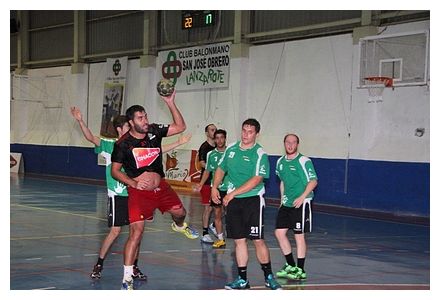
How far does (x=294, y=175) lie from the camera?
9.34m

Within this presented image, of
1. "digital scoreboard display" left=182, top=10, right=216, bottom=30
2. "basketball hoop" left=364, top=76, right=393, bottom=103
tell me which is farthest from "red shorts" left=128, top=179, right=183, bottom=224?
"digital scoreboard display" left=182, top=10, right=216, bottom=30

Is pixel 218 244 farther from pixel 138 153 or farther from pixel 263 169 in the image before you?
pixel 138 153

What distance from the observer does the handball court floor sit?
29.6 feet

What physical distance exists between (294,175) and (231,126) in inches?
599

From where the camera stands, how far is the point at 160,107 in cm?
2822

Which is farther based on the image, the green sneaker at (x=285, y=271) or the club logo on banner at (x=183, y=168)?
the club logo on banner at (x=183, y=168)

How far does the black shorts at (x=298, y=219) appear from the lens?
30.6 ft

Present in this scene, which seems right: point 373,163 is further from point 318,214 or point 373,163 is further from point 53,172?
point 53,172

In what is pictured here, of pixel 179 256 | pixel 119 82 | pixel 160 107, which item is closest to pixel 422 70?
pixel 179 256

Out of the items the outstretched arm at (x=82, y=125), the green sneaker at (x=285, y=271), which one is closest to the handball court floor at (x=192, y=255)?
the green sneaker at (x=285, y=271)

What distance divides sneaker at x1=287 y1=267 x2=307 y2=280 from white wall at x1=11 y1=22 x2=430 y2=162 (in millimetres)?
9837

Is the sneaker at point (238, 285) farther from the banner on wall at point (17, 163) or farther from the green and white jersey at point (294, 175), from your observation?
the banner on wall at point (17, 163)

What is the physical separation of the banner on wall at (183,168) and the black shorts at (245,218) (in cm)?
1722
